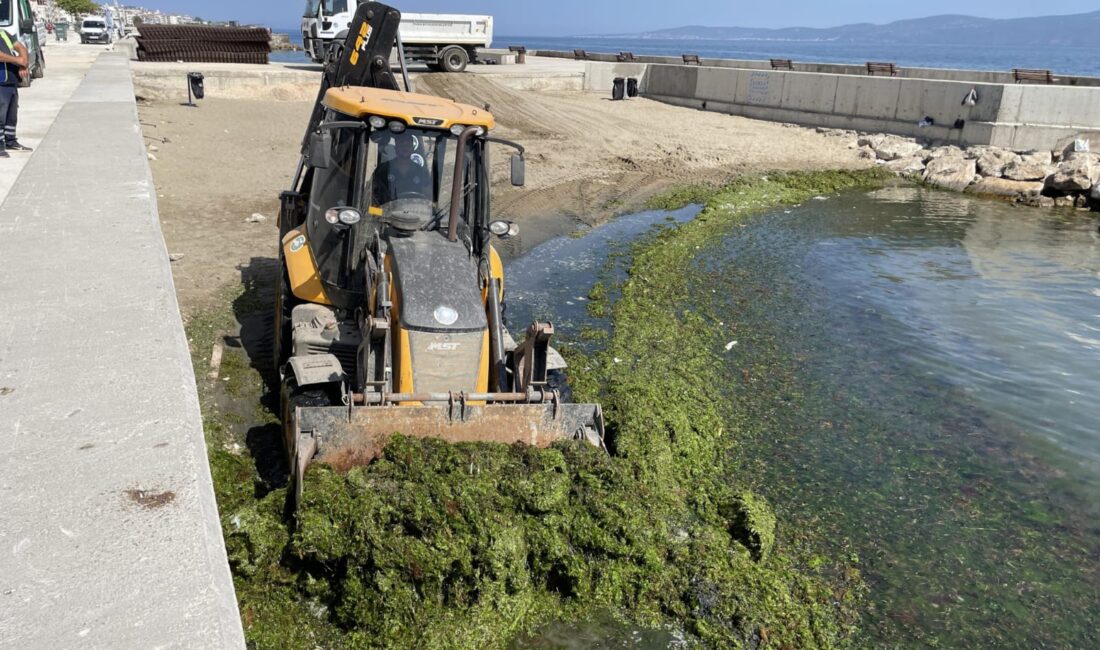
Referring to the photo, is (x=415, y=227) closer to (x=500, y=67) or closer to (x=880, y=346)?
(x=880, y=346)

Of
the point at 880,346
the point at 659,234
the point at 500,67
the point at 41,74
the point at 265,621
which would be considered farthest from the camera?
the point at 500,67

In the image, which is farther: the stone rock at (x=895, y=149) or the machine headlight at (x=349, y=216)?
the stone rock at (x=895, y=149)

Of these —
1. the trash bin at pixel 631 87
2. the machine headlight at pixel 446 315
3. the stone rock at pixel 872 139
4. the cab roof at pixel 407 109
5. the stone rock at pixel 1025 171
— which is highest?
the cab roof at pixel 407 109

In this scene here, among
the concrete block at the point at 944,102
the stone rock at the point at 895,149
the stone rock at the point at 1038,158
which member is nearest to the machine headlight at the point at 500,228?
the stone rock at the point at 1038,158

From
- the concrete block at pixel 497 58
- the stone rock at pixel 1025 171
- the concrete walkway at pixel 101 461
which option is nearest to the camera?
the concrete walkway at pixel 101 461

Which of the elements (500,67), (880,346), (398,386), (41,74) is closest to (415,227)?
(398,386)

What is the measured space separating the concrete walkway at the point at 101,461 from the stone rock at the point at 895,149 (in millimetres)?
20509

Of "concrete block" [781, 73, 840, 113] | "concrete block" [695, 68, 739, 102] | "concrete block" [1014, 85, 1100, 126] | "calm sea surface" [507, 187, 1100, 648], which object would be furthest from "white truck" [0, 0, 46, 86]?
"concrete block" [1014, 85, 1100, 126]

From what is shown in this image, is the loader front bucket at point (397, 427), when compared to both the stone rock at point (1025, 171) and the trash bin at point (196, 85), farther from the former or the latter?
the trash bin at point (196, 85)

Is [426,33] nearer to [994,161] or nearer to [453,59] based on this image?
[453,59]

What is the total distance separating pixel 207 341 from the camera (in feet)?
26.4

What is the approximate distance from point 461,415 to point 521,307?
5111 mm

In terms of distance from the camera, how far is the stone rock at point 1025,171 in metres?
20.4

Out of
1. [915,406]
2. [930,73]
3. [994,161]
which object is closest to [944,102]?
[994,161]
